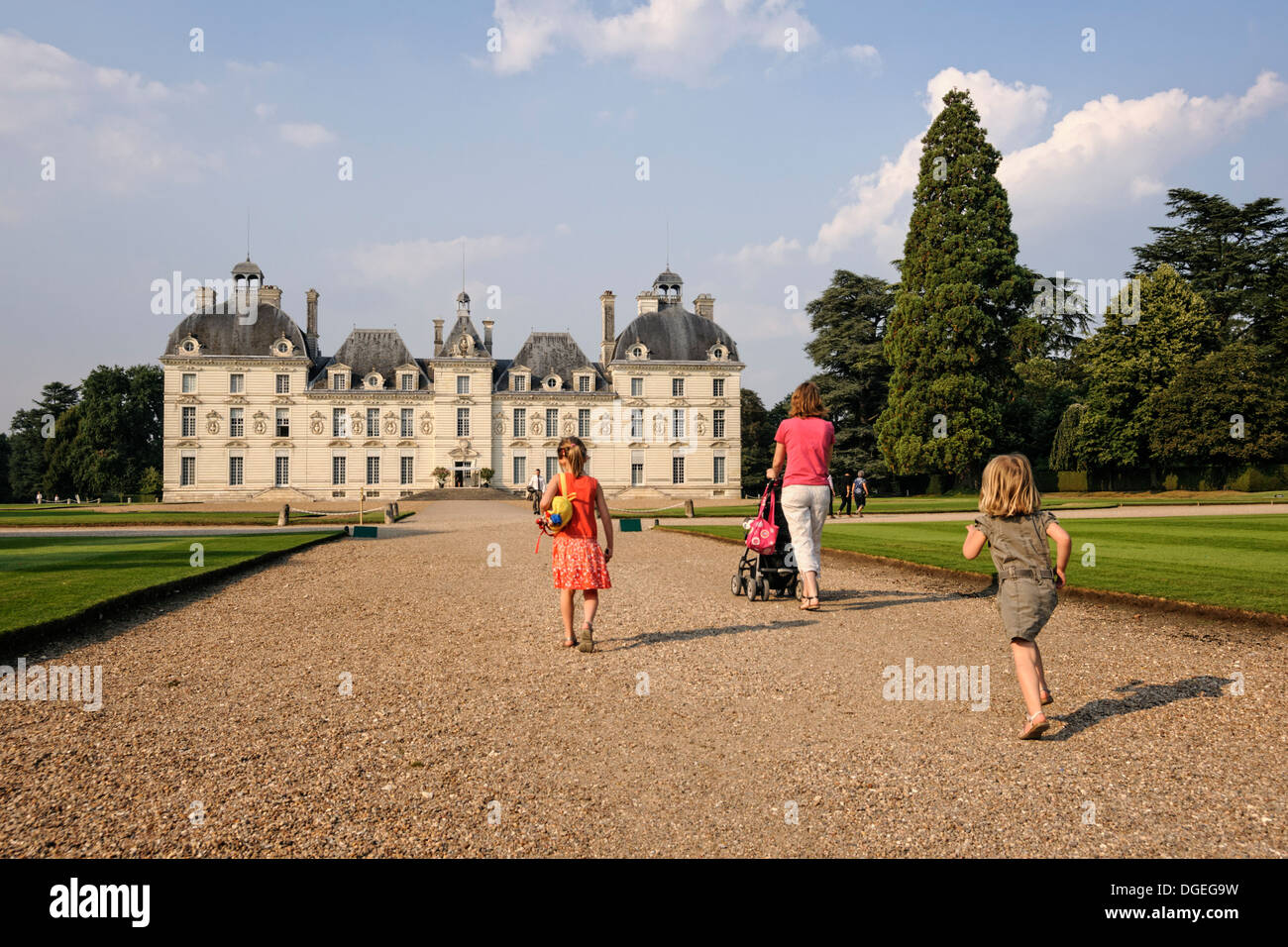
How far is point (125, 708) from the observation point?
5004 millimetres

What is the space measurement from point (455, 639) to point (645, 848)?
4.46 meters

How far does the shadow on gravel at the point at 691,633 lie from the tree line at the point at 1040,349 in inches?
1300

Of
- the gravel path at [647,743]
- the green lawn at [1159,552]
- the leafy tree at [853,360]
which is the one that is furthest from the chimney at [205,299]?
the gravel path at [647,743]

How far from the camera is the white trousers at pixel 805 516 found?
7828mm

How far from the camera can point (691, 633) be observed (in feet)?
23.8

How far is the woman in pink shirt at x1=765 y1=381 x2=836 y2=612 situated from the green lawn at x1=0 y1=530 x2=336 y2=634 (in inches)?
258

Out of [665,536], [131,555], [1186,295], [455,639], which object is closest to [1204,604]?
[455,639]

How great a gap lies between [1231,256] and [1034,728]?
5312cm

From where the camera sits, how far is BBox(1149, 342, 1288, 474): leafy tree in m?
39.2

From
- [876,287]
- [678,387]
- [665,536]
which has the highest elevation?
[876,287]

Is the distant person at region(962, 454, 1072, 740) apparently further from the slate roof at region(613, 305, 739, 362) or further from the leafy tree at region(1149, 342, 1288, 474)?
the slate roof at region(613, 305, 739, 362)

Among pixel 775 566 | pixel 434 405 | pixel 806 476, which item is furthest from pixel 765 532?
pixel 434 405

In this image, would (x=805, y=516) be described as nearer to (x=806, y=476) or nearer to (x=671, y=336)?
(x=806, y=476)

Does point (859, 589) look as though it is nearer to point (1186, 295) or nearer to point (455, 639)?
point (455, 639)
